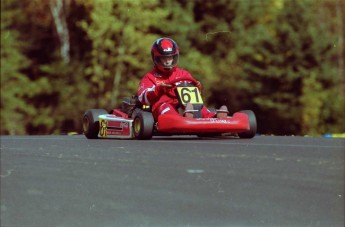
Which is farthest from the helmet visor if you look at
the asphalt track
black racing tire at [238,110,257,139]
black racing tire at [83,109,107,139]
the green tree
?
the green tree

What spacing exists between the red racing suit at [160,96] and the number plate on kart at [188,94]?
115mm

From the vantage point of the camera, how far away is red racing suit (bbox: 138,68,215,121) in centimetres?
1075

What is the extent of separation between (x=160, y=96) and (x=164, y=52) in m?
0.93

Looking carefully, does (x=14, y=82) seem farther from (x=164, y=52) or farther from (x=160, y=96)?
(x=164, y=52)

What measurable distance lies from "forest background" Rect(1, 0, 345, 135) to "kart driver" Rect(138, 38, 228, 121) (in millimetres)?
441

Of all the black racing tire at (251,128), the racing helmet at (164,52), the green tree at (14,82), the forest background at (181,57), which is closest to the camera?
the racing helmet at (164,52)

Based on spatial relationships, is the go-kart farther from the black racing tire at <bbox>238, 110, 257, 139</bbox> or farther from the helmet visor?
the helmet visor

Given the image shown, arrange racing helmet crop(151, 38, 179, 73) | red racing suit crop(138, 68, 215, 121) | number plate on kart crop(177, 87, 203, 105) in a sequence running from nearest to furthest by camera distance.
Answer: racing helmet crop(151, 38, 179, 73) → red racing suit crop(138, 68, 215, 121) → number plate on kart crop(177, 87, 203, 105)

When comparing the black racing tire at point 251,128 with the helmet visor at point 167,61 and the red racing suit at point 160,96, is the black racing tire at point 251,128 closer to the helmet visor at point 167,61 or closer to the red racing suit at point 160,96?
the red racing suit at point 160,96

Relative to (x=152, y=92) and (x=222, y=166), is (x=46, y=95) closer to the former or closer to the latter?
(x=152, y=92)

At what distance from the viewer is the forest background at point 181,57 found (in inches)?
797

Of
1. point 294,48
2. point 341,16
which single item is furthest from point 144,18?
point 341,16

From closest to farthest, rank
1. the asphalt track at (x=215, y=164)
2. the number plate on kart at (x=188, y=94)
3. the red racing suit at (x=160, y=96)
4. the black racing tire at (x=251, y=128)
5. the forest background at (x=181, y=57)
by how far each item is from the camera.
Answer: the asphalt track at (x=215, y=164), the red racing suit at (x=160, y=96), the black racing tire at (x=251, y=128), the number plate on kart at (x=188, y=94), the forest background at (x=181, y=57)

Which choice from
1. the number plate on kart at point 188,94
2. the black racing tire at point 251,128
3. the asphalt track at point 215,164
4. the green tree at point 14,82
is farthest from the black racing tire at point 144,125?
the green tree at point 14,82
